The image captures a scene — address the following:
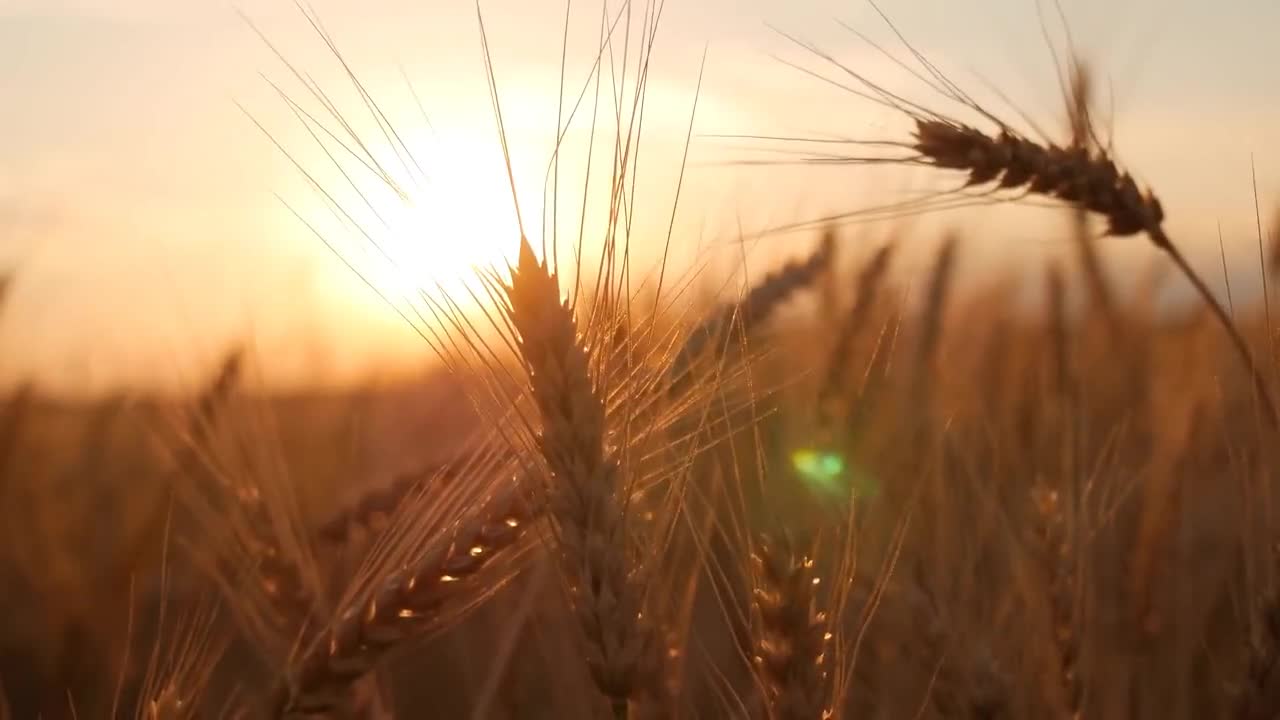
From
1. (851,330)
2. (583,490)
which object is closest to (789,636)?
(583,490)

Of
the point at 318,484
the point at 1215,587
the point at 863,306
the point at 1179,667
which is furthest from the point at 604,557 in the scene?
the point at 318,484

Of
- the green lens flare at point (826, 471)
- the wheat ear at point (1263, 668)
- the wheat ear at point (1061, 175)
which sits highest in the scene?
the wheat ear at point (1061, 175)

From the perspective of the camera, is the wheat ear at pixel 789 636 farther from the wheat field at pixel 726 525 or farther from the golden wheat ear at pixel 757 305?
the golden wheat ear at pixel 757 305

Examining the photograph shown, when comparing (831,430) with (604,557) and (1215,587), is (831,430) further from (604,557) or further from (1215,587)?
(1215,587)

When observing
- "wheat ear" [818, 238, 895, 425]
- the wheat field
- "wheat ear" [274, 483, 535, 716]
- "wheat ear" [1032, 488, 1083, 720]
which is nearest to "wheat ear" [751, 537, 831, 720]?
the wheat field

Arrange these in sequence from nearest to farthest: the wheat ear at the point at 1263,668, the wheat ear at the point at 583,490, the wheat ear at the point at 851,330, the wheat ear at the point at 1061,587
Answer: the wheat ear at the point at 583,490, the wheat ear at the point at 1263,668, the wheat ear at the point at 1061,587, the wheat ear at the point at 851,330

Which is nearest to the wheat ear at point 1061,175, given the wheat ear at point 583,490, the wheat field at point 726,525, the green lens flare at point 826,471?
the wheat field at point 726,525

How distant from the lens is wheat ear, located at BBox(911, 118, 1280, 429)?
1.44 meters

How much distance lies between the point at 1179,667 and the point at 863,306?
82 centimetres

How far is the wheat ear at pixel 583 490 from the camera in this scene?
1023 millimetres

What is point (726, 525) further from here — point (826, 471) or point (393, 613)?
point (393, 613)

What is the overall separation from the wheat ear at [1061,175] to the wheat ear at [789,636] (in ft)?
2.06

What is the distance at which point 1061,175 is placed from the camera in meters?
1.49

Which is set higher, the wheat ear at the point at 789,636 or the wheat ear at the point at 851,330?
the wheat ear at the point at 851,330
